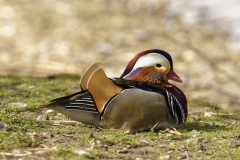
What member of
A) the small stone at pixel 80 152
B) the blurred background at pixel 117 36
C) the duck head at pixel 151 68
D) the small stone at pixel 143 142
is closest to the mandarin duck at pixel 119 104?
the duck head at pixel 151 68

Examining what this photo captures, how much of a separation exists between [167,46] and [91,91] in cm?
837

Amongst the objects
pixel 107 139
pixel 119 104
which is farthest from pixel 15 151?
pixel 119 104

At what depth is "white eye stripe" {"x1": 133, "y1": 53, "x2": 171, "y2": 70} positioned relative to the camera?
5402 mm

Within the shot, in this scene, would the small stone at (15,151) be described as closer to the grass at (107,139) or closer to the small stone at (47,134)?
the grass at (107,139)

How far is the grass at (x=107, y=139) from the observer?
3943 millimetres

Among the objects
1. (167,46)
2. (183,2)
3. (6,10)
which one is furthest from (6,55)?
(183,2)

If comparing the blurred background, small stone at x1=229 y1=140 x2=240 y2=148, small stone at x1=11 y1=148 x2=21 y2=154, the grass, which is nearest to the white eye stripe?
the grass

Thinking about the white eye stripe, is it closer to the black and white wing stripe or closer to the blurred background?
the black and white wing stripe

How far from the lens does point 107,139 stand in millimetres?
4371

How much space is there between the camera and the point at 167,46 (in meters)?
13.1

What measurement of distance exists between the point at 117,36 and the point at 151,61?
8.21 metres

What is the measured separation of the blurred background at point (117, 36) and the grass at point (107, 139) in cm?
408

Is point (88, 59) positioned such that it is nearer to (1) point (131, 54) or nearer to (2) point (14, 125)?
(1) point (131, 54)

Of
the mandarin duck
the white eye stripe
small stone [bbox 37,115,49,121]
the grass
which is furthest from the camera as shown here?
small stone [bbox 37,115,49,121]
